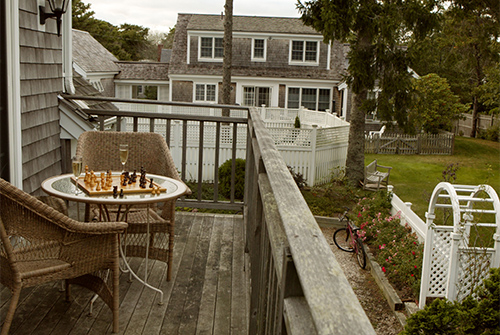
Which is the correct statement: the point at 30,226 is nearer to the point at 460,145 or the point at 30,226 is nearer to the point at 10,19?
the point at 10,19

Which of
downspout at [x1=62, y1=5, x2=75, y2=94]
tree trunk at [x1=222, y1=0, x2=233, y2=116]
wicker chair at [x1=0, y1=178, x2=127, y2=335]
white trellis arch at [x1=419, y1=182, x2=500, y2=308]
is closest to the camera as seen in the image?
wicker chair at [x1=0, y1=178, x2=127, y2=335]

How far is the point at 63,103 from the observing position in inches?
202

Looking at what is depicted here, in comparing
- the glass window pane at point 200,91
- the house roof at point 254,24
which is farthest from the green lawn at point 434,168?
the glass window pane at point 200,91

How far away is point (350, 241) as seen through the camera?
11078mm

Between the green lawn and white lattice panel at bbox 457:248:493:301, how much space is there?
19.3 ft

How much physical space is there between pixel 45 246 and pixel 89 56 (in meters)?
23.3

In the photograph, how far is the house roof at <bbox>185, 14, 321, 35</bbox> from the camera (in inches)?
1022

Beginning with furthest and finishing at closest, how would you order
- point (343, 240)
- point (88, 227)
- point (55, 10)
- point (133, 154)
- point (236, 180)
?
point (236, 180) < point (343, 240) < point (55, 10) < point (133, 154) < point (88, 227)

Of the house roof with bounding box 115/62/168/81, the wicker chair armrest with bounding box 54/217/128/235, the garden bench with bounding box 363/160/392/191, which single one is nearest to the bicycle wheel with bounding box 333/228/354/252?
the garden bench with bounding box 363/160/392/191

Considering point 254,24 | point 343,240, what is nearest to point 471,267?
point 343,240

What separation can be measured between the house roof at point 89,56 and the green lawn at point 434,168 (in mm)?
12450

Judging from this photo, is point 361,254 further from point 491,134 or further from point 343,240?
point 491,134

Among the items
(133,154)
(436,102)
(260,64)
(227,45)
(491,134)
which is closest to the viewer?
(133,154)

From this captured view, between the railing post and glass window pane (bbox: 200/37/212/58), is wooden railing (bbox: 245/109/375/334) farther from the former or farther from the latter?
glass window pane (bbox: 200/37/212/58)
